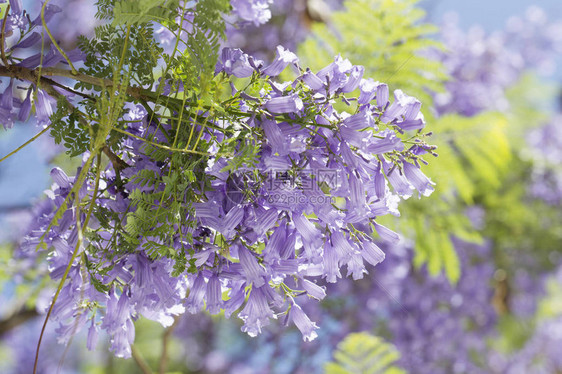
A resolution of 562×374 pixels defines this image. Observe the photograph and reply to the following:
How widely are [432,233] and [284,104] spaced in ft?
3.50

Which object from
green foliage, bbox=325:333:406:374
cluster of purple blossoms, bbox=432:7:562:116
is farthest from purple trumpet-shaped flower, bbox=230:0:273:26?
cluster of purple blossoms, bbox=432:7:562:116

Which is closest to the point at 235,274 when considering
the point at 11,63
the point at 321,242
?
the point at 321,242

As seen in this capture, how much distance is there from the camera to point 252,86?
0.47m

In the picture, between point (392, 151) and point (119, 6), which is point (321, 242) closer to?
point (392, 151)

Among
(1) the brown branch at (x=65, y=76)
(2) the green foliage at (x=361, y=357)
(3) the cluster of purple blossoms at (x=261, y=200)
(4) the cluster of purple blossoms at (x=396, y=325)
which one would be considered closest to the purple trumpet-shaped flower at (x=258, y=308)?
(3) the cluster of purple blossoms at (x=261, y=200)

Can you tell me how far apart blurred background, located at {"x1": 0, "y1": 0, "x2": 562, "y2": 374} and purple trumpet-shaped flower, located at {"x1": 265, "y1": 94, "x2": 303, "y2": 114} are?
0.52 metres

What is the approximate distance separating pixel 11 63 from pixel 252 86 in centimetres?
27

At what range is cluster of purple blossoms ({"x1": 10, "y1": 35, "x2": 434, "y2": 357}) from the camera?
454mm

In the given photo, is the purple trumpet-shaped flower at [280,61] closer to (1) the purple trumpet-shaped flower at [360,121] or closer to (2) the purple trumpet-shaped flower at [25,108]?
(1) the purple trumpet-shaped flower at [360,121]

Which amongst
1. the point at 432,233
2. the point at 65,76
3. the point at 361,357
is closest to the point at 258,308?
the point at 65,76

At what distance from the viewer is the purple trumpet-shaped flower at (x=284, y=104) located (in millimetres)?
437

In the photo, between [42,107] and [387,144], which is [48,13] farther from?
[387,144]

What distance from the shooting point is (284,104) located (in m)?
→ 0.44
